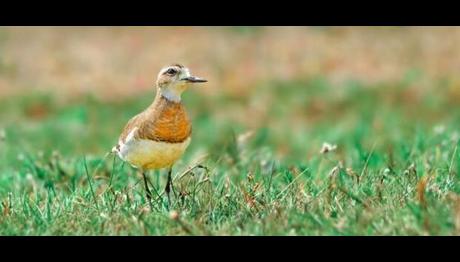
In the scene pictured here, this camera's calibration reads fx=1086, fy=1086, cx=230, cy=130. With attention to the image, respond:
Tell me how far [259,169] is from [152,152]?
161 centimetres

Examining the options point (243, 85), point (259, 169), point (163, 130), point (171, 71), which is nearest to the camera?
point (163, 130)

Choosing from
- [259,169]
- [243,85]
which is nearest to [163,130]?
[259,169]

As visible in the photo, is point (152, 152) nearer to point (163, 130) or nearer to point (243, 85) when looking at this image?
point (163, 130)

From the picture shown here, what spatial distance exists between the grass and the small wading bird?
167mm

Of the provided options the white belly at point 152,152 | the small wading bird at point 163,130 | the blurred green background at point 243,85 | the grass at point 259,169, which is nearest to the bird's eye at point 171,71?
the small wading bird at point 163,130

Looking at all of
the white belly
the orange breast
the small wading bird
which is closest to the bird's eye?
the small wading bird

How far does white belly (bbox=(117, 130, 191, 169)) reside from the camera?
18.1 ft

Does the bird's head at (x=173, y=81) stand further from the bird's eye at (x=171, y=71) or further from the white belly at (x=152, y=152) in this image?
the white belly at (x=152, y=152)

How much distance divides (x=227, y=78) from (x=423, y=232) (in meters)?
10.0

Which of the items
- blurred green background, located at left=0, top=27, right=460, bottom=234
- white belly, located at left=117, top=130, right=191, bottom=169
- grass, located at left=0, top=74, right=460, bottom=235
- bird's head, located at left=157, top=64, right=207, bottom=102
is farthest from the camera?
blurred green background, located at left=0, top=27, right=460, bottom=234

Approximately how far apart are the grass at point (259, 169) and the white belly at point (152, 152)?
13 centimetres

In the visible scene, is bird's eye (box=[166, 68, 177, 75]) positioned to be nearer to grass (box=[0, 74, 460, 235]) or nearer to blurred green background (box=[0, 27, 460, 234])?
grass (box=[0, 74, 460, 235])

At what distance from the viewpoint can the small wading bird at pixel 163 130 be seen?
5527mm

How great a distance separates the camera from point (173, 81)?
5.69 metres
